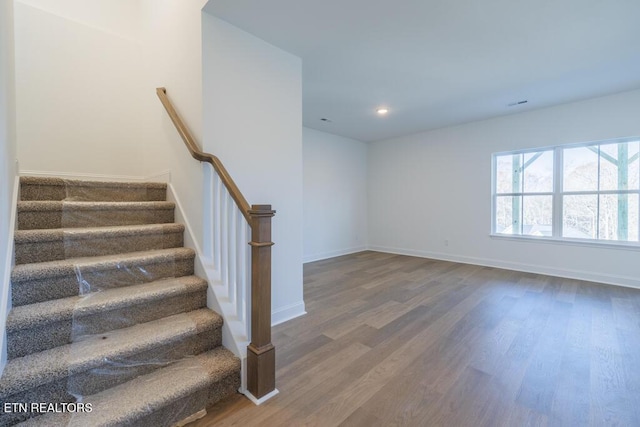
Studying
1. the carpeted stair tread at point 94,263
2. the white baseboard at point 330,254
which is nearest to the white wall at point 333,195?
the white baseboard at point 330,254

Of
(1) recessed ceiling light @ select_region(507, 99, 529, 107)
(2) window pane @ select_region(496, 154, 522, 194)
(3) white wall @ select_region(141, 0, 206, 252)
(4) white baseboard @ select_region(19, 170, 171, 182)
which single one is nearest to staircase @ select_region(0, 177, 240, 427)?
(3) white wall @ select_region(141, 0, 206, 252)

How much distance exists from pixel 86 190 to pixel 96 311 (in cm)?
128

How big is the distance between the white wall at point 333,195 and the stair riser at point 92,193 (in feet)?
9.41

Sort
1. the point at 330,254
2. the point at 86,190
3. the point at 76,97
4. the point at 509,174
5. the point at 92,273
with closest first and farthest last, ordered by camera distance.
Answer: the point at 92,273, the point at 86,190, the point at 76,97, the point at 509,174, the point at 330,254

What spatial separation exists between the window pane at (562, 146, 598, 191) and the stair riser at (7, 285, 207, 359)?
5.13 meters

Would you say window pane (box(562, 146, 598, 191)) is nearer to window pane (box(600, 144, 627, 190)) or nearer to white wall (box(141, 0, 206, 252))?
window pane (box(600, 144, 627, 190))

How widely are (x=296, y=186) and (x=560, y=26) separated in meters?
2.57

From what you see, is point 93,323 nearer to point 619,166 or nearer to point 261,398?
point 261,398

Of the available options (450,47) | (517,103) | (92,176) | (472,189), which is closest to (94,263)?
(92,176)

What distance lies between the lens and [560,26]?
223cm

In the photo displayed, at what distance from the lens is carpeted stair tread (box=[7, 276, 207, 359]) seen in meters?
1.33

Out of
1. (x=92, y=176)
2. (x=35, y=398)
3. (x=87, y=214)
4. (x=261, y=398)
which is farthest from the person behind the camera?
(x=92, y=176)

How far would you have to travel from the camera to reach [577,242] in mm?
3936

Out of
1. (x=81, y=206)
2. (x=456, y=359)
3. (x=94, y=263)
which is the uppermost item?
(x=81, y=206)
